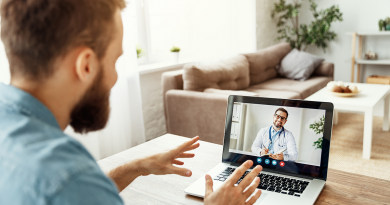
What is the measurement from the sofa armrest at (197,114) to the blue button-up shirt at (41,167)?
2081 mm

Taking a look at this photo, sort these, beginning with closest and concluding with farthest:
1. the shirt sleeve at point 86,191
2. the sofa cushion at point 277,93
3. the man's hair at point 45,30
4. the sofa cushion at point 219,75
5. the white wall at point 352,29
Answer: the shirt sleeve at point 86,191
the man's hair at point 45,30
the sofa cushion at point 219,75
the sofa cushion at point 277,93
the white wall at point 352,29

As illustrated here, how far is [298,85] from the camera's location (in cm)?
369

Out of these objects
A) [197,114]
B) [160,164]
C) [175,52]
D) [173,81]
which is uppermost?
[175,52]

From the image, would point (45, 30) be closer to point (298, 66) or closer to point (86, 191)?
point (86, 191)

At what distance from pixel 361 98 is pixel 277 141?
2.24m

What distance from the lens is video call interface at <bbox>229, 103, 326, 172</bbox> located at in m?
0.96

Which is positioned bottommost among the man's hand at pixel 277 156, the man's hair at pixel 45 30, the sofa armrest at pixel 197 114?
the sofa armrest at pixel 197 114

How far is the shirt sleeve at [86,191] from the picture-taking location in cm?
43

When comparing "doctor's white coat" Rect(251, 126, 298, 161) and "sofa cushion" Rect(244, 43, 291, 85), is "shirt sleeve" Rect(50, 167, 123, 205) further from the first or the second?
"sofa cushion" Rect(244, 43, 291, 85)

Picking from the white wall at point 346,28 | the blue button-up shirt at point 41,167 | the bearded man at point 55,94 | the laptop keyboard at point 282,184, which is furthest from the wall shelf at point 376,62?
the blue button-up shirt at point 41,167

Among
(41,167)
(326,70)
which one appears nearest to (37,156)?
(41,167)

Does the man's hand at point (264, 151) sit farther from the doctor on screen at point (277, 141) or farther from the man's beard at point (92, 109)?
the man's beard at point (92, 109)

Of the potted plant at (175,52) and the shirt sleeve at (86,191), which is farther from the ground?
the shirt sleeve at (86,191)

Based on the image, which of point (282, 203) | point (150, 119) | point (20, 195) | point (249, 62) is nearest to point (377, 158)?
point (249, 62)
